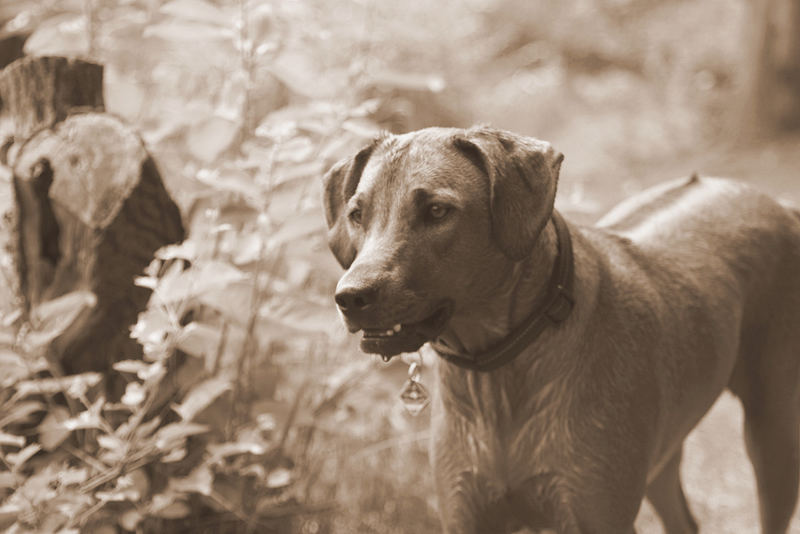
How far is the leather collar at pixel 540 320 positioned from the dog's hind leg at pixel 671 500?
1.25 meters

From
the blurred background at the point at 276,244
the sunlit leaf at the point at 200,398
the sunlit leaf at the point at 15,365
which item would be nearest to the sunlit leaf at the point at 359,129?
the blurred background at the point at 276,244

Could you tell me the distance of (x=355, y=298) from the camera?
2006 millimetres

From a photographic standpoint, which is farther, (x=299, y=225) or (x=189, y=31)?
(x=189, y=31)

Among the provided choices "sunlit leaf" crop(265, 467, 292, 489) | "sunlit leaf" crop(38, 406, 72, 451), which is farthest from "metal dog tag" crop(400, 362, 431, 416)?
"sunlit leaf" crop(38, 406, 72, 451)

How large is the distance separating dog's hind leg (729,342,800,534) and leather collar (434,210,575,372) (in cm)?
99

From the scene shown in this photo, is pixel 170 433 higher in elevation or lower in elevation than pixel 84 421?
lower

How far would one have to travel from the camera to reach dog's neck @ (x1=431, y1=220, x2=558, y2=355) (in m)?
2.26

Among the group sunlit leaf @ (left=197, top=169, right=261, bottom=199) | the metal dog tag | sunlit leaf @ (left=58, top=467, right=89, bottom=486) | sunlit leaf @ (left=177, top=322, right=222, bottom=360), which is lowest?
sunlit leaf @ (left=58, top=467, right=89, bottom=486)

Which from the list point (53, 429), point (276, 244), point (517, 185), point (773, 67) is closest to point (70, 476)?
point (53, 429)

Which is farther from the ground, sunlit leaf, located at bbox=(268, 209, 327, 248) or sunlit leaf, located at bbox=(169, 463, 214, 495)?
sunlit leaf, located at bbox=(268, 209, 327, 248)

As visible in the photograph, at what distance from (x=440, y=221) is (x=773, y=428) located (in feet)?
4.97

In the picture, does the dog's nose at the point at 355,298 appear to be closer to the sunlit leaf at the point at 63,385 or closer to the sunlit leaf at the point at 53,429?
the sunlit leaf at the point at 63,385

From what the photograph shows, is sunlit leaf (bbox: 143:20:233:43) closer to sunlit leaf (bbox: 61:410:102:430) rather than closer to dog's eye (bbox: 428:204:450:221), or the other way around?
sunlit leaf (bbox: 61:410:102:430)

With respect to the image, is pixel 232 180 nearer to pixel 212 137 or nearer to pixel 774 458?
pixel 212 137
